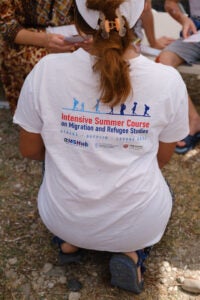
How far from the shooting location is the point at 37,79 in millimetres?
1559

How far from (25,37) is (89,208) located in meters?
1.32

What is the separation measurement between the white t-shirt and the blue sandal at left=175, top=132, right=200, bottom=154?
1.03m

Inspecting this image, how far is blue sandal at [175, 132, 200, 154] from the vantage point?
9.21ft

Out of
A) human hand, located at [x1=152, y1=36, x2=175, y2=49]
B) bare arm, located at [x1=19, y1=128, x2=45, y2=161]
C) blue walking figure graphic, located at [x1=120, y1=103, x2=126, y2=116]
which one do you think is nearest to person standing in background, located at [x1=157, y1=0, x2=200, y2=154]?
human hand, located at [x1=152, y1=36, x2=175, y2=49]

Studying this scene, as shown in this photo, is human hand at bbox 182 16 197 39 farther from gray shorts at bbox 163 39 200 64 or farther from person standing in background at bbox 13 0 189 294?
person standing in background at bbox 13 0 189 294

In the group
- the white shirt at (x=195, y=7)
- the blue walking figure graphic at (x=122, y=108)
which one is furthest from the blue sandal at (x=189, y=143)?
the blue walking figure graphic at (x=122, y=108)

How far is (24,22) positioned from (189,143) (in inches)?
47.0

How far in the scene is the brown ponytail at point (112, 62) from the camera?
4.59 feet

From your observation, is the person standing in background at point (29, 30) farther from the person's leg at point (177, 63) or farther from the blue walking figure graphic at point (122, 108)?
the blue walking figure graphic at point (122, 108)

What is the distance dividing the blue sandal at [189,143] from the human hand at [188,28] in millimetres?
597

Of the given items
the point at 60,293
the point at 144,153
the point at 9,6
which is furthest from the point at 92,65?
the point at 9,6

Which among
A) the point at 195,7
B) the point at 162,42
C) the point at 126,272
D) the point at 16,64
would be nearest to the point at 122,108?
the point at 126,272

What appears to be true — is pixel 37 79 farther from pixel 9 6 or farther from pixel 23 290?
pixel 9 6

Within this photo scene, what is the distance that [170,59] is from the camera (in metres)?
2.85
